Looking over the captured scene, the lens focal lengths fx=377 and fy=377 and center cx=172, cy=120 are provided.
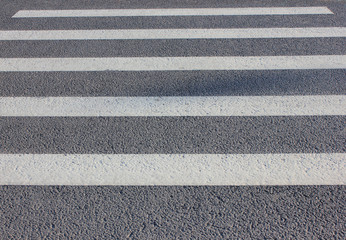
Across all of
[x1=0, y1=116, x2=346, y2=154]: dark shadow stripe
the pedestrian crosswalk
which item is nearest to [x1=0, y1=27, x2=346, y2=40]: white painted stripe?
the pedestrian crosswalk

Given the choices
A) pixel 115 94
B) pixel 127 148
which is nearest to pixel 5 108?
pixel 115 94

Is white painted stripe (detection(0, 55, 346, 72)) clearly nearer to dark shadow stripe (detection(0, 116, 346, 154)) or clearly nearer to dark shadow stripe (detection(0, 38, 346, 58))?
dark shadow stripe (detection(0, 38, 346, 58))

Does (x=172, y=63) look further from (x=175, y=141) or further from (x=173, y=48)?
(x=175, y=141)

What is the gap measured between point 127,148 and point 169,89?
37.2 inches

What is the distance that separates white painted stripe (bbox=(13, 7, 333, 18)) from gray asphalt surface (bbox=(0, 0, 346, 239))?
0.47 meters

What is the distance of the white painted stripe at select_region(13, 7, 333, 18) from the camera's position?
17.6ft

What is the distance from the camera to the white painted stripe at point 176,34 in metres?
4.62

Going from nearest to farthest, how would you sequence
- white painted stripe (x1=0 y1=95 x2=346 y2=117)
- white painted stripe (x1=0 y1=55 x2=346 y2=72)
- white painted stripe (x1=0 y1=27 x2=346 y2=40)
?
1. white painted stripe (x1=0 y1=95 x2=346 y2=117)
2. white painted stripe (x1=0 y1=55 x2=346 y2=72)
3. white painted stripe (x1=0 y1=27 x2=346 y2=40)

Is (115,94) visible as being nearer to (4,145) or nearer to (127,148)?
(127,148)

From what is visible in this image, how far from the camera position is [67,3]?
5.90 meters

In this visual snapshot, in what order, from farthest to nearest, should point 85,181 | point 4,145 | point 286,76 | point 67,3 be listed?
point 67,3 < point 286,76 < point 4,145 < point 85,181

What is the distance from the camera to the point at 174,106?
3307 mm

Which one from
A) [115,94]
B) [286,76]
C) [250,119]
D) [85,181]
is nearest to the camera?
[85,181]

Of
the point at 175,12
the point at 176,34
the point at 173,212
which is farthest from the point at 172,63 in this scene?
the point at 173,212
